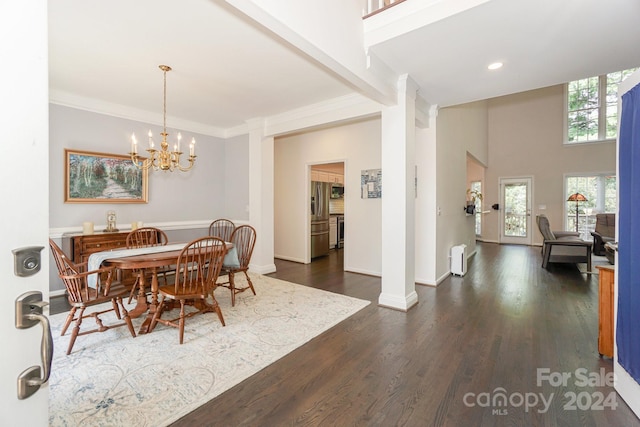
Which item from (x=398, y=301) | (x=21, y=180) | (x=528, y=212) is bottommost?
(x=398, y=301)

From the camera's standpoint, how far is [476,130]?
7.46 metres

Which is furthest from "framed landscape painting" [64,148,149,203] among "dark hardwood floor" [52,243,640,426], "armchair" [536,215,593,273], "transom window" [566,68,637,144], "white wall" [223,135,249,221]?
"transom window" [566,68,637,144]

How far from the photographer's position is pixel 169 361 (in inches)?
87.9

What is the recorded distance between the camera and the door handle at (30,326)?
680 millimetres

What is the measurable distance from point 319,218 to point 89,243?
399cm

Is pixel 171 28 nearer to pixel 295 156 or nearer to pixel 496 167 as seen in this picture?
pixel 295 156

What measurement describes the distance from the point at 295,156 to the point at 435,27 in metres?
3.90

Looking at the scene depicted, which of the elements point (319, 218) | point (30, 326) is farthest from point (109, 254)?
point (319, 218)

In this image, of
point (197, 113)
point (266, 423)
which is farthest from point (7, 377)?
point (197, 113)

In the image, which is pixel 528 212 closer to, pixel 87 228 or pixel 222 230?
pixel 222 230

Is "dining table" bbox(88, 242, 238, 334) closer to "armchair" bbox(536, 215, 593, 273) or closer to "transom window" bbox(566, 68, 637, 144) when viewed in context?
"armchair" bbox(536, 215, 593, 273)

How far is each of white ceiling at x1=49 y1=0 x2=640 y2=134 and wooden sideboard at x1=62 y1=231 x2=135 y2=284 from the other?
1.87 m

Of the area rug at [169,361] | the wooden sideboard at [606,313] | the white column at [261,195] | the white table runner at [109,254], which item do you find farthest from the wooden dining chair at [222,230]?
the wooden sideboard at [606,313]

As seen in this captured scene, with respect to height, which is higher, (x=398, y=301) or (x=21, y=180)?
(x=21, y=180)
